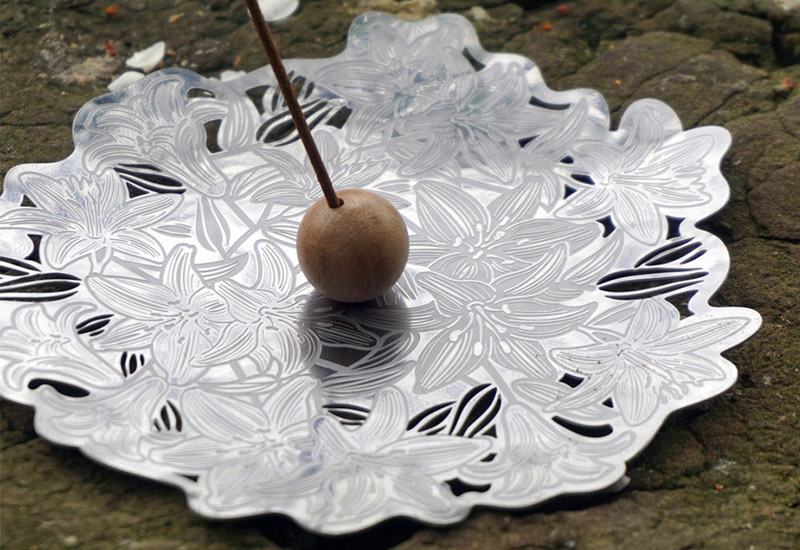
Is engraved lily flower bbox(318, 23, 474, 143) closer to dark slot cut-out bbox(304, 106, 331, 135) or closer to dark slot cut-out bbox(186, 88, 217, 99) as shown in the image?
dark slot cut-out bbox(304, 106, 331, 135)

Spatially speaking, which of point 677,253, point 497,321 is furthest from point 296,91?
point 677,253

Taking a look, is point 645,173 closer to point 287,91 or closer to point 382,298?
point 382,298

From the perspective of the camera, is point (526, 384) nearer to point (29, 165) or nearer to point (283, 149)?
point (283, 149)

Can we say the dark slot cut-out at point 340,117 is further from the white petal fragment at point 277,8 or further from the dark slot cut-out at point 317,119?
the white petal fragment at point 277,8

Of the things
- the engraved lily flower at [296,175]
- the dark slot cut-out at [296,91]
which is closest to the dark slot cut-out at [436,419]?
the engraved lily flower at [296,175]

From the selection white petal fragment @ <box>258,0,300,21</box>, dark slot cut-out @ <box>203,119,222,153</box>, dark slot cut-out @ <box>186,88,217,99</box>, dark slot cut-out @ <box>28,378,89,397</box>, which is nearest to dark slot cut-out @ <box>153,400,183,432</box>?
dark slot cut-out @ <box>28,378,89,397</box>
